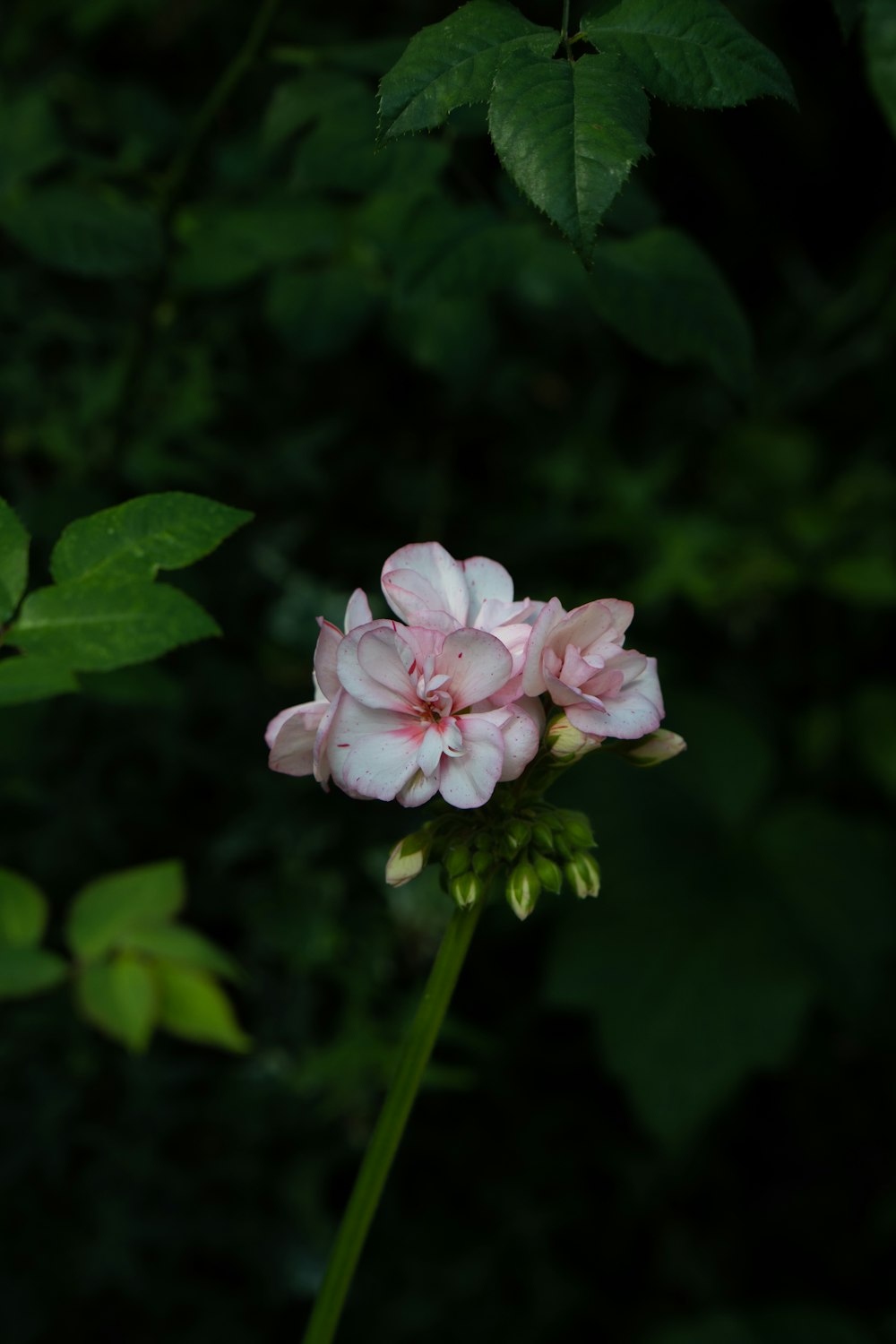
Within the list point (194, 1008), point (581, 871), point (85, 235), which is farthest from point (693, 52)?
point (194, 1008)

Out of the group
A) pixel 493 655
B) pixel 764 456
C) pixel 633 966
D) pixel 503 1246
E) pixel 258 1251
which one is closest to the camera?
pixel 493 655

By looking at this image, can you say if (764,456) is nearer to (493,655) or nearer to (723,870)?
(723,870)

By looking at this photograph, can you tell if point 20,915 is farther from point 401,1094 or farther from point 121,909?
point 401,1094

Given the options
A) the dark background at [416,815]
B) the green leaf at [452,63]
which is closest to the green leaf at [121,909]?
the dark background at [416,815]

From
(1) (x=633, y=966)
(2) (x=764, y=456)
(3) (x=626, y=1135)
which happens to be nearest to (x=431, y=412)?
(2) (x=764, y=456)

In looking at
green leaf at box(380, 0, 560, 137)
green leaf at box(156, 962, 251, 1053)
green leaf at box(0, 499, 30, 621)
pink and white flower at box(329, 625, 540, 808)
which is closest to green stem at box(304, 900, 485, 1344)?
pink and white flower at box(329, 625, 540, 808)

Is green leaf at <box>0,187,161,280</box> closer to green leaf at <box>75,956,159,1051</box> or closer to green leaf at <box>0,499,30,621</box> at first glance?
green leaf at <box>0,499,30,621</box>
